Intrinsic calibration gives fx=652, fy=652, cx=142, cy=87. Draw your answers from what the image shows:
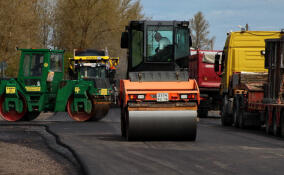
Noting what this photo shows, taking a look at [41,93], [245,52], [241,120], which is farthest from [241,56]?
[41,93]

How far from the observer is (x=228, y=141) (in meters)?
16.0

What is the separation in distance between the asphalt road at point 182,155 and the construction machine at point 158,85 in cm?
39

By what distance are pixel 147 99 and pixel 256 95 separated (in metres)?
6.76

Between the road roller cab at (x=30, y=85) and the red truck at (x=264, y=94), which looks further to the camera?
the road roller cab at (x=30, y=85)

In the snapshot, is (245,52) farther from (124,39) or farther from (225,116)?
(124,39)

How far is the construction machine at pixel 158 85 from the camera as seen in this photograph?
1498cm

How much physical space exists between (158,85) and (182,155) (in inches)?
134

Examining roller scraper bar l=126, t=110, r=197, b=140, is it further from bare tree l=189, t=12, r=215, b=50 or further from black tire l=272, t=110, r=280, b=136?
bare tree l=189, t=12, r=215, b=50

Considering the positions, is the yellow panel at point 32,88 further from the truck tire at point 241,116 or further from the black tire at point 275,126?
the black tire at point 275,126

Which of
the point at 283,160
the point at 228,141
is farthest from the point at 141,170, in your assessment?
the point at 228,141

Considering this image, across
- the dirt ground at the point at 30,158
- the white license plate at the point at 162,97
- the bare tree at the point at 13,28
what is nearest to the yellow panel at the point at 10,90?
the dirt ground at the point at 30,158

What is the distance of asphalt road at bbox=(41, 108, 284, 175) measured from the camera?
34.1ft

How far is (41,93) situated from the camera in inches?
1013

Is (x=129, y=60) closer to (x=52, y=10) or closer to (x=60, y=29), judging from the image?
(x=60, y=29)
